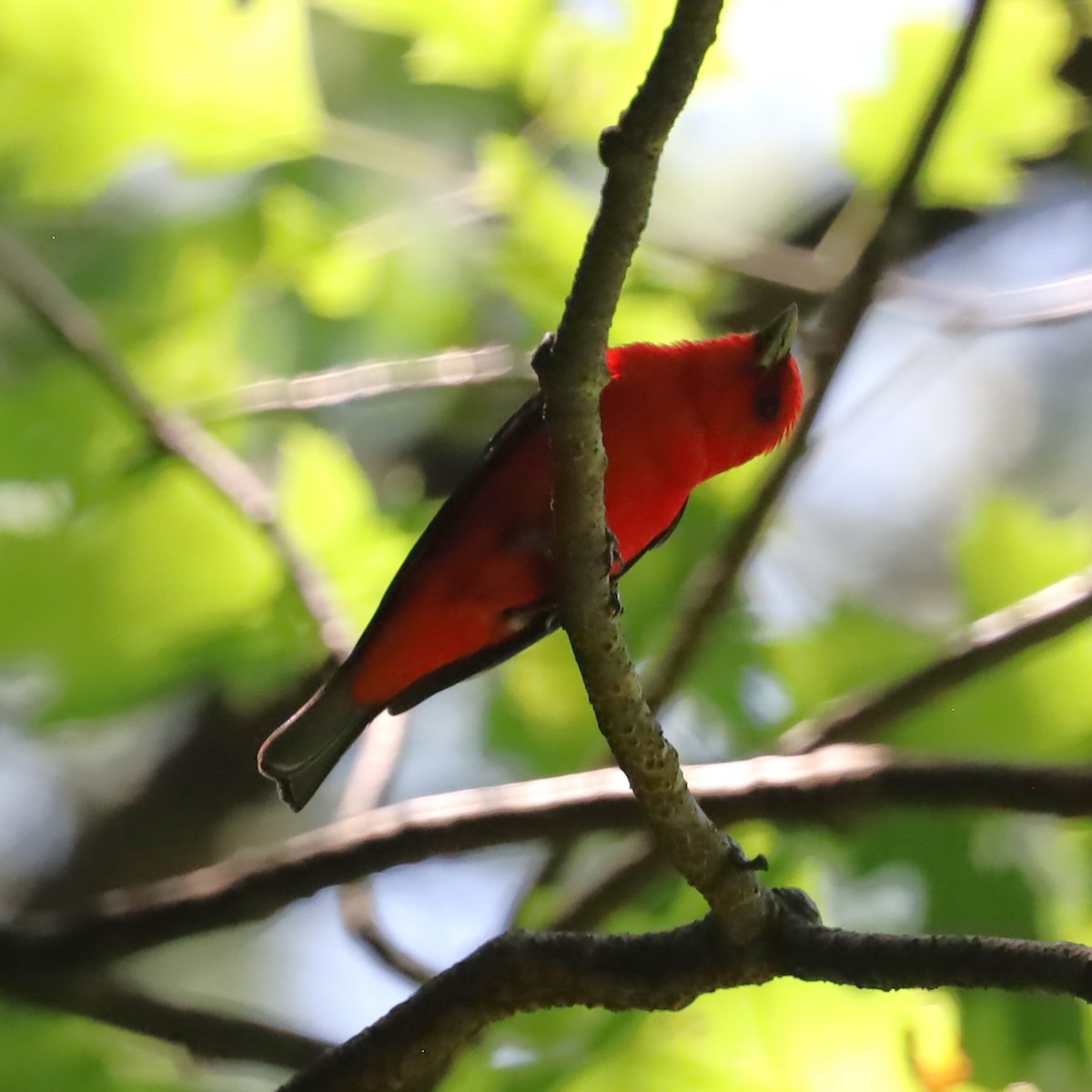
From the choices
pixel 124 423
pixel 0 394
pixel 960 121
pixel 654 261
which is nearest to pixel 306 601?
pixel 124 423

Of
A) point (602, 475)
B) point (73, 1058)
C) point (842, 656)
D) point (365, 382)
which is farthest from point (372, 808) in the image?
point (602, 475)

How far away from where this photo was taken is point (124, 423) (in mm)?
2984

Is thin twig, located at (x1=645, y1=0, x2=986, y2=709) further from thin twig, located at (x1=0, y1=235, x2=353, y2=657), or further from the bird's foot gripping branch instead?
thin twig, located at (x1=0, y1=235, x2=353, y2=657)

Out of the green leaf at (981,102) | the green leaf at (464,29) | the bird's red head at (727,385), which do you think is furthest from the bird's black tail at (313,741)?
the green leaf at (981,102)

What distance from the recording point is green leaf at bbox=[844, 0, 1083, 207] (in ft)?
9.04

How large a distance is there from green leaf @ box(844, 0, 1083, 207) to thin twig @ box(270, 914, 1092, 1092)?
164cm

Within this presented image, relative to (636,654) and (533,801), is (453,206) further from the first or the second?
(533,801)

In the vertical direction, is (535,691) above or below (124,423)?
below

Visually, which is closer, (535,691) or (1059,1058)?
(1059,1058)

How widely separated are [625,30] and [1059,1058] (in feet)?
6.53

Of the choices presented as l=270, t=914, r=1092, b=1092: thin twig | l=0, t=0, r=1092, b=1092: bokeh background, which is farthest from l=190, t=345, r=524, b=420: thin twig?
l=270, t=914, r=1092, b=1092: thin twig

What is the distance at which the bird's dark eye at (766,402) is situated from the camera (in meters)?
2.55

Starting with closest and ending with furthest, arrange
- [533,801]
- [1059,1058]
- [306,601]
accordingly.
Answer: [1059,1058]
[533,801]
[306,601]

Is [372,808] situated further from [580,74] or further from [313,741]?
[580,74]
